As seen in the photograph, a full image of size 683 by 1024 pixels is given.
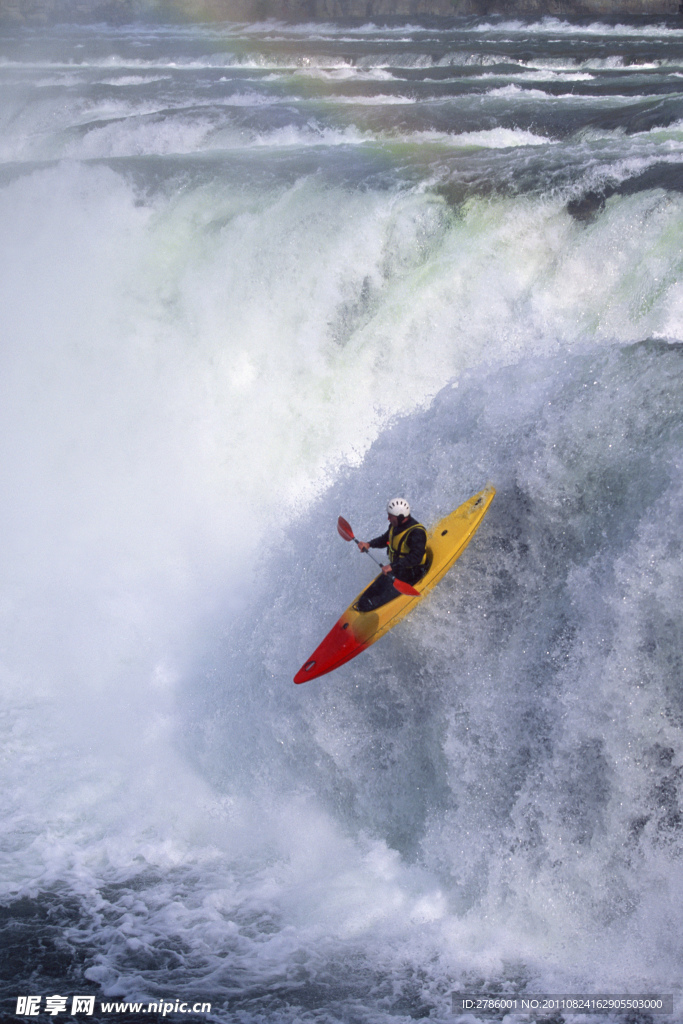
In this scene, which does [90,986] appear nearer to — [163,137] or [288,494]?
[288,494]

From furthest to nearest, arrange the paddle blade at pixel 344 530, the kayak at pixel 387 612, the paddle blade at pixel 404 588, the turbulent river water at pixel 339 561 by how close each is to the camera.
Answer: the paddle blade at pixel 344 530
the kayak at pixel 387 612
the paddle blade at pixel 404 588
the turbulent river water at pixel 339 561

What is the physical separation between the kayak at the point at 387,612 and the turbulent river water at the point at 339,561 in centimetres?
14

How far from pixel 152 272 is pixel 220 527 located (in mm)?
3091

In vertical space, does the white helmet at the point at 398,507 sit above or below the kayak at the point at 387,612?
above

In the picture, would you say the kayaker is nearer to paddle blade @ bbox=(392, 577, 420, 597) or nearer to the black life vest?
the black life vest

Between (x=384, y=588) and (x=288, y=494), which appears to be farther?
(x=288, y=494)

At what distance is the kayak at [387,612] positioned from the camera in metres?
5.54

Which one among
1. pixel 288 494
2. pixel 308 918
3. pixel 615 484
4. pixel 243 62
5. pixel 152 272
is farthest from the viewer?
pixel 243 62

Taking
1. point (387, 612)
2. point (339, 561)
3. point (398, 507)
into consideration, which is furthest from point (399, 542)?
point (339, 561)

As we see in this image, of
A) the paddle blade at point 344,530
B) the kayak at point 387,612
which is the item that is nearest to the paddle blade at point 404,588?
the kayak at point 387,612

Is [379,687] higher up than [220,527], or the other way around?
[220,527]

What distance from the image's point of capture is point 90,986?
4.69 meters

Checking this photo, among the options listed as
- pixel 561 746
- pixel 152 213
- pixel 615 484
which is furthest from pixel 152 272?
pixel 561 746

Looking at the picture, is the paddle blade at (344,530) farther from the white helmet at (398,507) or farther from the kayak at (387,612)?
the white helmet at (398,507)
